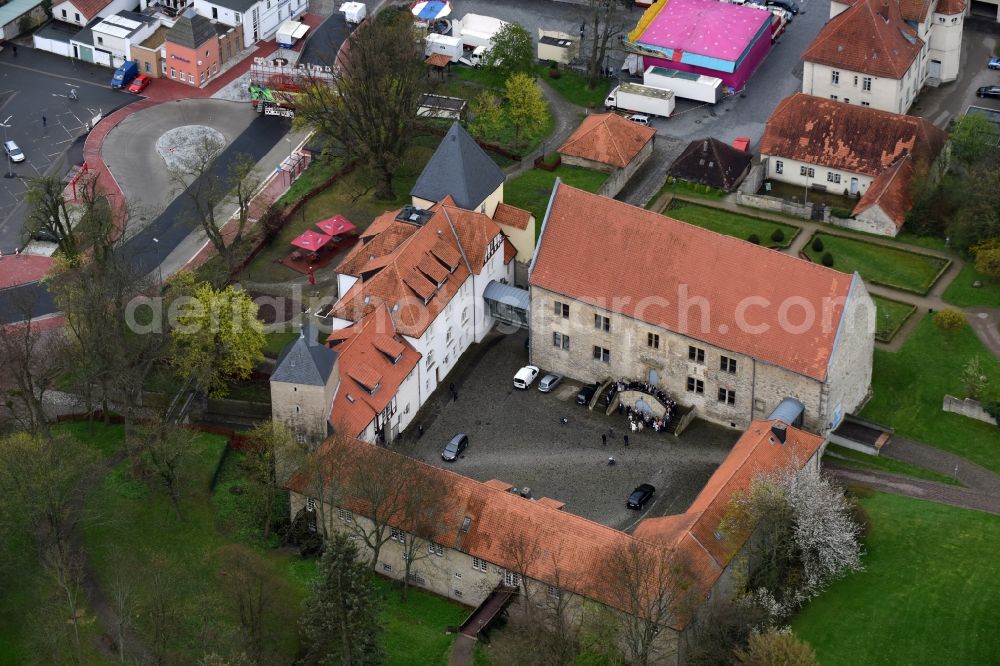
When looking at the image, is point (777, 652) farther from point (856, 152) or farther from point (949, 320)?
point (856, 152)

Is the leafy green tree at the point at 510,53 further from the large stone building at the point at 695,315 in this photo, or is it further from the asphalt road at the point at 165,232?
the large stone building at the point at 695,315

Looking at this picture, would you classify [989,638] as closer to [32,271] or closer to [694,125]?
[694,125]

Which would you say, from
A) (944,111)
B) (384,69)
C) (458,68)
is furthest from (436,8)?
(944,111)

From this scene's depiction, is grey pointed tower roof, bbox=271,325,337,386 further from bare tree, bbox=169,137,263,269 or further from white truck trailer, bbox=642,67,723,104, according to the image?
white truck trailer, bbox=642,67,723,104

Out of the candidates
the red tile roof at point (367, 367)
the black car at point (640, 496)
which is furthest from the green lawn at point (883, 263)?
the red tile roof at point (367, 367)

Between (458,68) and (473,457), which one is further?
(458,68)
